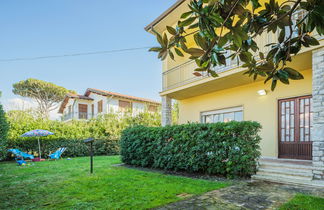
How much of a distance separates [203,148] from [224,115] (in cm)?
410

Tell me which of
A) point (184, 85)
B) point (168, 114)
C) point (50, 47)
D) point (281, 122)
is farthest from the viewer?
point (50, 47)

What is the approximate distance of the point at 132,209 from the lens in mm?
3494

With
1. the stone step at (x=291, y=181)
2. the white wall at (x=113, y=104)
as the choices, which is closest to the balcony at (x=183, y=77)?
the stone step at (x=291, y=181)

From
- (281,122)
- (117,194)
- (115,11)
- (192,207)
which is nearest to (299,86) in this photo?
(281,122)

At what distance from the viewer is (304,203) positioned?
144 inches

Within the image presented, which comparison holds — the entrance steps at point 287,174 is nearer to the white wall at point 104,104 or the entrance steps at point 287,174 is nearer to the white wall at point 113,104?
the white wall at point 104,104

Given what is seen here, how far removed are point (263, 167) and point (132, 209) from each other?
4722 millimetres

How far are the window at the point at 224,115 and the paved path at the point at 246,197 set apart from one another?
15.7ft

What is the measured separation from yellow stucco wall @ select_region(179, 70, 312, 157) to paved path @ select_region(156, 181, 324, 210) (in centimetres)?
345

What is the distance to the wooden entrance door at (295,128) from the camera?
7.27 meters

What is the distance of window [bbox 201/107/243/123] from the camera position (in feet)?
31.8

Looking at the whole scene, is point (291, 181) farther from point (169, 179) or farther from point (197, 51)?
point (197, 51)

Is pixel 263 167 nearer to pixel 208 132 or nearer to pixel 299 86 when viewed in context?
pixel 208 132

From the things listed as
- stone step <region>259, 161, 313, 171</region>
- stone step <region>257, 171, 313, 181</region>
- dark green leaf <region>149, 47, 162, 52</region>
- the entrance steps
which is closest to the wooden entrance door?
stone step <region>259, 161, 313, 171</region>
